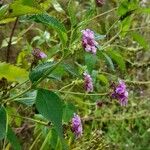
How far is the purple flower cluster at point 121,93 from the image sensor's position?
1.24 m

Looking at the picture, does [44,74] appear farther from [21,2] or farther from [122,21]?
[122,21]

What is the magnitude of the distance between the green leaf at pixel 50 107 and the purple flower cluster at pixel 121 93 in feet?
0.89

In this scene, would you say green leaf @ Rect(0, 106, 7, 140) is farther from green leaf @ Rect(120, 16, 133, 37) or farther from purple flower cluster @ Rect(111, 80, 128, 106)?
green leaf @ Rect(120, 16, 133, 37)

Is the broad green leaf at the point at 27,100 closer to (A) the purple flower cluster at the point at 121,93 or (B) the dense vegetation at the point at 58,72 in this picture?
(B) the dense vegetation at the point at 58,72

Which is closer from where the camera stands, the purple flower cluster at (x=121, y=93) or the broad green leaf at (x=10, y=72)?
the broad green leaf at (x=10, y=72)

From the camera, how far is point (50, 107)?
3.18ft

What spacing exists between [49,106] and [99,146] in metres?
0.46

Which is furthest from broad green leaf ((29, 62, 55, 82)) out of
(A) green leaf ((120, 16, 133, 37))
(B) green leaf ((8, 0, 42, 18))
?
(A) green leaf ((120, 16, 133, 37))

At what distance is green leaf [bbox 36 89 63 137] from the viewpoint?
3.16 ft

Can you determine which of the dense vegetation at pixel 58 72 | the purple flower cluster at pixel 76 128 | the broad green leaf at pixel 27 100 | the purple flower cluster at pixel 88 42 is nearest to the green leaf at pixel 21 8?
the dense vegetation at pixel 58 72

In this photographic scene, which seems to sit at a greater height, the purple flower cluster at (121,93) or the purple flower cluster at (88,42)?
the purple flower cluster at (88,42)

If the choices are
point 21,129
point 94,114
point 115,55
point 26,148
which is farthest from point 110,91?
point 94,114

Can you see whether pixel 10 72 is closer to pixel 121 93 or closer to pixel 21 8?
pixel 21 8

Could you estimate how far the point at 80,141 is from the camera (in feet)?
4.95
